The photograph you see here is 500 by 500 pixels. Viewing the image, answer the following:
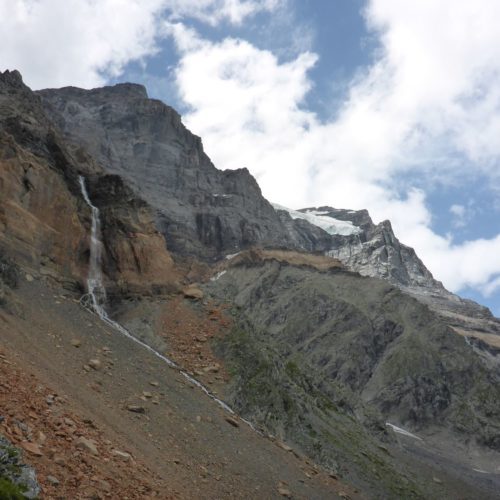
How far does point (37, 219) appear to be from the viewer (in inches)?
1590

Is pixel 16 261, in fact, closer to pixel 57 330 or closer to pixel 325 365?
pixel 57 330

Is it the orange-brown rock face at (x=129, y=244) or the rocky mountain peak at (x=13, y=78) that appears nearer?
the orange-brown rock face at (x=129, y=244)

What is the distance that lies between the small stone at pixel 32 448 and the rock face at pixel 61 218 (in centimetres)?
2376

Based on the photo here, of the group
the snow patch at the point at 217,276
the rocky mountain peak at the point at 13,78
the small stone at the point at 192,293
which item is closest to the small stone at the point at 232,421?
the small stone at the point at 192,293

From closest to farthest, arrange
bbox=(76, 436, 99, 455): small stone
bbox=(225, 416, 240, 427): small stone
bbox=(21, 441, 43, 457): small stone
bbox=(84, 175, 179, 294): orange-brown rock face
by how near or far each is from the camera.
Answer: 1. bbox=(21, 441, 43, 457): small stone
2. bbox=(76, 436, 99, 455): small stone
3. bbox=(225, 416, 240, 427): small stone
4. bbox=(84, 175, 179, 294): orange-brown rock face

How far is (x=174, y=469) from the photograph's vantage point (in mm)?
20656

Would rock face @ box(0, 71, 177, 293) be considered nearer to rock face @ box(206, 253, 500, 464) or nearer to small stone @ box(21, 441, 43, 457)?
small stone @ box(21, 441, 43, 457)

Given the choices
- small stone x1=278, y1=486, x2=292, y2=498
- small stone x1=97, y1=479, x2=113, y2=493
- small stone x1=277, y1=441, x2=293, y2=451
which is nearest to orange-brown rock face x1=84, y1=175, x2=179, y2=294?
small stone x1=277, y1=441, x2=293, y2=451

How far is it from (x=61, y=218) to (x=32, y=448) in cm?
3038

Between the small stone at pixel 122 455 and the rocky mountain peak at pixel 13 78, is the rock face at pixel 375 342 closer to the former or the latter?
the rocky mountain peak at pixel 13 78

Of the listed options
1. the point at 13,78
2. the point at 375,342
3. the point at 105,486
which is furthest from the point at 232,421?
the point at 375,342

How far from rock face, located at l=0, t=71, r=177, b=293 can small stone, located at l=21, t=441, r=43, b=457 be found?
23.8 metres

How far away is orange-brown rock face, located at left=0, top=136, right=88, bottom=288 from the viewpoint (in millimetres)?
38031

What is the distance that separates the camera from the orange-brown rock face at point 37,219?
3803 centimetres
